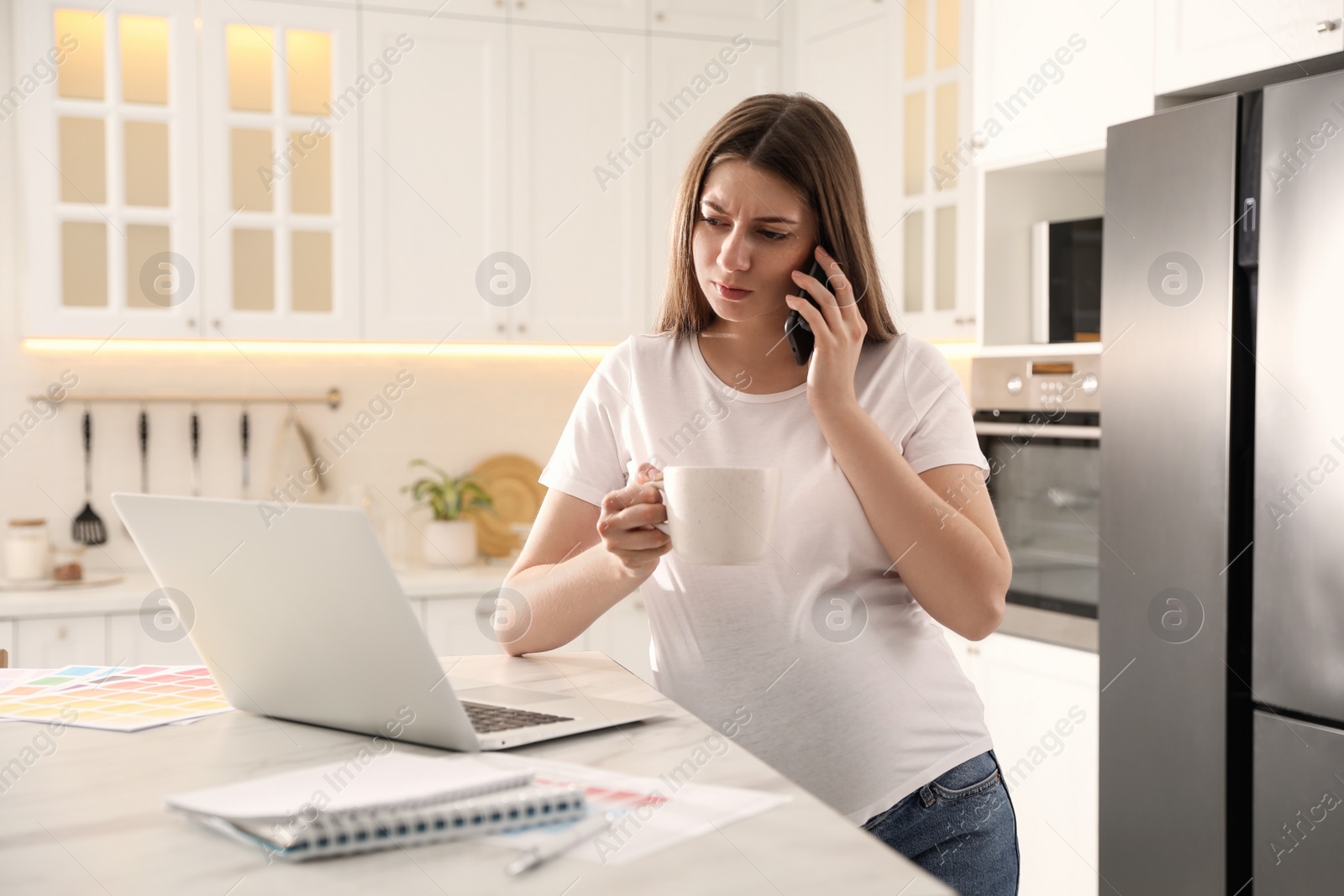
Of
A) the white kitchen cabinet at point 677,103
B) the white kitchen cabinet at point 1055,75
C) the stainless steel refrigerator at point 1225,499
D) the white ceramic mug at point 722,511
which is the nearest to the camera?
the white ceramic mug at point 722,511

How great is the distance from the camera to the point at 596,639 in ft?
10.0

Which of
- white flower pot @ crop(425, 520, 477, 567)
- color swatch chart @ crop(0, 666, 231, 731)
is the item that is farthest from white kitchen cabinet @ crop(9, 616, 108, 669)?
color swatch chart @ crop(0, 666, 231, 731)

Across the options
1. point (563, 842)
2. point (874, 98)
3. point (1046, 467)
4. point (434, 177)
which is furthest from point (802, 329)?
point (434, 177)

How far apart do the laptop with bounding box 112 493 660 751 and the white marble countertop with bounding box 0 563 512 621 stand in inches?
61.2

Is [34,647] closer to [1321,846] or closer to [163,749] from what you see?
[163,749]

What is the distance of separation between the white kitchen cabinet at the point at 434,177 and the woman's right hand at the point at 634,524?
6.93 feet

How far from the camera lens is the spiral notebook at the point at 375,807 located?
0.67m

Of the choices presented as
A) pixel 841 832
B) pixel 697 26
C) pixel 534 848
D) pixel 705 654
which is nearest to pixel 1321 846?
pixel 705 654

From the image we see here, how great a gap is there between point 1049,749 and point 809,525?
1393 millimetres

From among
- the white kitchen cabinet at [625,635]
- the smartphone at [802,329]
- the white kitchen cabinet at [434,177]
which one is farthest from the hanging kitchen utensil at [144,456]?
the smartphone at [802,329]

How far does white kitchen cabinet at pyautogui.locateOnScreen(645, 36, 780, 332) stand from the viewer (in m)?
3.21

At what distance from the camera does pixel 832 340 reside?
1.17 metres

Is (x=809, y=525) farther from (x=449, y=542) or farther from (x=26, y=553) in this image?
(x=26, y=553)

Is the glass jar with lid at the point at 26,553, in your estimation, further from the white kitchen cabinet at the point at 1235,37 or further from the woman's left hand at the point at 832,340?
the white kitchen cabinet at the point at 1235,37
